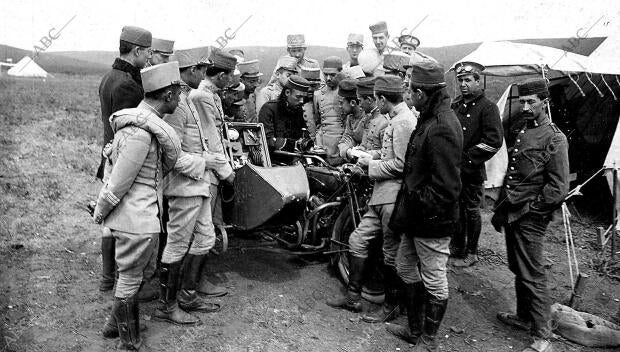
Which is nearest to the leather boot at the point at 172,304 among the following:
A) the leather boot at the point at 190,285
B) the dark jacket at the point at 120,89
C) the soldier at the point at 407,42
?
the leather boot at the point at 190,285

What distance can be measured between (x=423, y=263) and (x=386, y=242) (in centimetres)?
61

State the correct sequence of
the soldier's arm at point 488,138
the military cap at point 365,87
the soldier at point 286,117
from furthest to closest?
the soldier at point 286,117 < the soldier's arm at point 488,138 < the military cap at point 365,87

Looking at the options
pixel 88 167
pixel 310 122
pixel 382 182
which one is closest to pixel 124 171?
pixel 382 182

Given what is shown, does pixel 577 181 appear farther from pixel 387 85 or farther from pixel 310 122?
pixel 387 85

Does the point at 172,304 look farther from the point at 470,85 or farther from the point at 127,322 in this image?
the point at 470,85

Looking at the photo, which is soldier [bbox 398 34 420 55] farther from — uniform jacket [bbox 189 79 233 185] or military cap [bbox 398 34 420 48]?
uniform jacket [bbox 189 79 233 185]

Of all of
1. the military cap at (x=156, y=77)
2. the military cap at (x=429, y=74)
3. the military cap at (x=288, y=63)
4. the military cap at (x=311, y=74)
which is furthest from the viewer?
the military cap at (x=288, y=63)

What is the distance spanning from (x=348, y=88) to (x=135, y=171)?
9.03 feet

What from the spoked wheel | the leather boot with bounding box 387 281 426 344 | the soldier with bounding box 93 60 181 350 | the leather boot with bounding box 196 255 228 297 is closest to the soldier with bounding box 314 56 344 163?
the spoked wheel

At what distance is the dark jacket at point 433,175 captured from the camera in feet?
12.4

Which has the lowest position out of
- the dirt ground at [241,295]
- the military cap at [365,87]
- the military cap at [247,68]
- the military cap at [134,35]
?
the dirt ground at [241,295]

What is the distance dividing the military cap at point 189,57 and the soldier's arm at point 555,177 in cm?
317

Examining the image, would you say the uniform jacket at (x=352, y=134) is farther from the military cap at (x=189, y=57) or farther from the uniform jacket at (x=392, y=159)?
the military cap at (x=189, y=57)

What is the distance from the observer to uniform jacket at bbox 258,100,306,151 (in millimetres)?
6328
